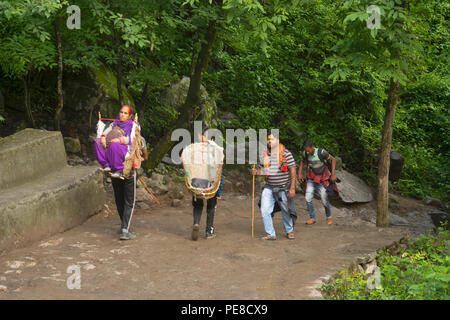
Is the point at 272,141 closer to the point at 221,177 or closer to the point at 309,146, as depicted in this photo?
the point at 221,177

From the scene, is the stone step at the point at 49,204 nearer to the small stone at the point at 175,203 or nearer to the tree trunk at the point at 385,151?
the small stone at the point at 175,203

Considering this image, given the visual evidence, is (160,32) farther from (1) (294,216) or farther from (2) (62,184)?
(1) (294,216)

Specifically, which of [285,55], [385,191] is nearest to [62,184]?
[385,191]

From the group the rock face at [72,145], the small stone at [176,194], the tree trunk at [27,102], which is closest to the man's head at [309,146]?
the small stone at [176,194]

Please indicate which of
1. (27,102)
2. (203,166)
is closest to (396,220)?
(203,166)

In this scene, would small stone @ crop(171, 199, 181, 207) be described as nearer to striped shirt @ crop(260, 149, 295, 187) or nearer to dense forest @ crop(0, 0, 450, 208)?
dense forest @ crop(0, 0, 450, 208)

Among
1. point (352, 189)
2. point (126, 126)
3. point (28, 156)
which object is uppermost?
point (126, 126)

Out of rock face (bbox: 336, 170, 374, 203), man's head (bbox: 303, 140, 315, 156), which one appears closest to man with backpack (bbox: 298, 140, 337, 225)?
man's head (bbox: 303, 140, 315, 156)

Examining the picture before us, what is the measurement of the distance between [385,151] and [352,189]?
4.37 m

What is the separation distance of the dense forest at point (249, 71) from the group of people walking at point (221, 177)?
128cm

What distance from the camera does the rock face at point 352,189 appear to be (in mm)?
12992

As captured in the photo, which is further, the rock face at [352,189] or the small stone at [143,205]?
the rock face at [352,189]

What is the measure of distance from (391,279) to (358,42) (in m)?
3.81

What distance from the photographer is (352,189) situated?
43.6 ft
